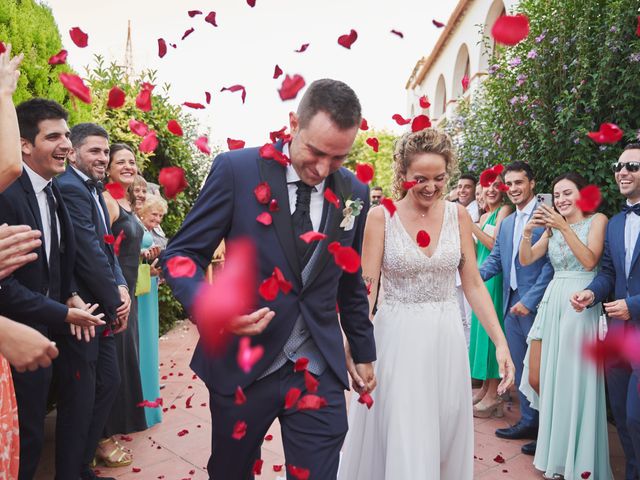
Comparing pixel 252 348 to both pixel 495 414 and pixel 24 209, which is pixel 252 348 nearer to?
pixel 24 209

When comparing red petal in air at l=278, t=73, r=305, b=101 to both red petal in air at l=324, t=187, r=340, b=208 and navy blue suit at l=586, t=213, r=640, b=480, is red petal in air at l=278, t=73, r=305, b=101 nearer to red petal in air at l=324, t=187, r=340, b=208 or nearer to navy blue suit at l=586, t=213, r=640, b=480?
red petal in air at l=324, t=187, r=340, b=208

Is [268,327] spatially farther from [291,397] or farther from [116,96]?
[116,96]

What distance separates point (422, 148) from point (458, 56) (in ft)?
61.7

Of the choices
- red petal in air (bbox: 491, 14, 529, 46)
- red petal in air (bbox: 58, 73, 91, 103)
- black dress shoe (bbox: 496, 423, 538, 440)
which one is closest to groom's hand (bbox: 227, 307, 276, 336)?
red petal in air (bbox: 491, 14, 529, 46)

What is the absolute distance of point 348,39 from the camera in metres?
3.29

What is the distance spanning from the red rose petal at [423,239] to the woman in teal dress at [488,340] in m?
2.55

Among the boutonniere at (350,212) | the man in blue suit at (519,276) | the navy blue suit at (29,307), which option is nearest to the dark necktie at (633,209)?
the man in blue suit at (519,276)

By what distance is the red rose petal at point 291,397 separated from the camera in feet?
7.67

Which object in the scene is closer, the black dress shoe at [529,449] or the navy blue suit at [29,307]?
the navy blue suit at [29,307]

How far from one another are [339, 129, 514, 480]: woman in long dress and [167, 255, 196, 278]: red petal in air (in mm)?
1235

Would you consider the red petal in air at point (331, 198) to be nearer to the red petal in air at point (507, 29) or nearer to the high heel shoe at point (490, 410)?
the red petal in air at point (507, 29)

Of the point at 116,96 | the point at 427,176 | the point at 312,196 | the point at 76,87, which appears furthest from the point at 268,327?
the point at 76,87

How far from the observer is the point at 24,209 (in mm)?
3002

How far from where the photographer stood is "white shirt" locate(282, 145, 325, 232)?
2432 millimetres
